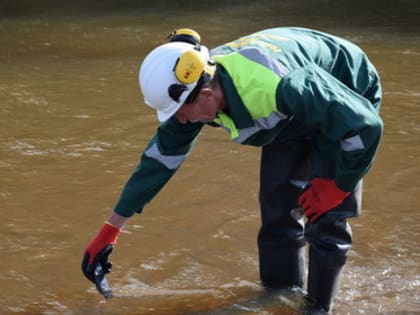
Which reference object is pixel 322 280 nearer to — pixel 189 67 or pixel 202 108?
pixel 202 108

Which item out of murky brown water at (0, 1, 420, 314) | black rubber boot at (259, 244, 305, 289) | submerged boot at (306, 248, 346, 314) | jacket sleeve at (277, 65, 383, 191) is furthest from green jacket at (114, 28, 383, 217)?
murky brown water at (0, 1, 420, 314)

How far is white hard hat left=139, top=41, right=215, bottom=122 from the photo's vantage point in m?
2.95

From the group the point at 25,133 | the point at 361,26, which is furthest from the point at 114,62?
the point at 361,26

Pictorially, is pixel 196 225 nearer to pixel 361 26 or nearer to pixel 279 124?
pixel 279 124

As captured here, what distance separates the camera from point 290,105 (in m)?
2.92

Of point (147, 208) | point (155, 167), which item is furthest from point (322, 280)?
point (147, 208)

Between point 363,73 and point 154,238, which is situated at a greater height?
point 363,73

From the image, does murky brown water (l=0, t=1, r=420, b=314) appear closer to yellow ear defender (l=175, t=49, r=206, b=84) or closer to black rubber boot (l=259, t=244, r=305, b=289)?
black rubber boot (l=259, t=244, r=305, b=289)

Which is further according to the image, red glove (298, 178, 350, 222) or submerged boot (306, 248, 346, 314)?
submerged boot (306, 248, 346, 314)

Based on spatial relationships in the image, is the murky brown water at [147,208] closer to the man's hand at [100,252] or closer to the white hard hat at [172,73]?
the man's hand at [100,252]

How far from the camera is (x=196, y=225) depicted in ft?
15.4

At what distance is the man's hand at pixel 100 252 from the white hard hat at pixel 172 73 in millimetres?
648

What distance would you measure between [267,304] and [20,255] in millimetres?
1330

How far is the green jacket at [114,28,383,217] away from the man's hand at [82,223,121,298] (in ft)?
0.33
